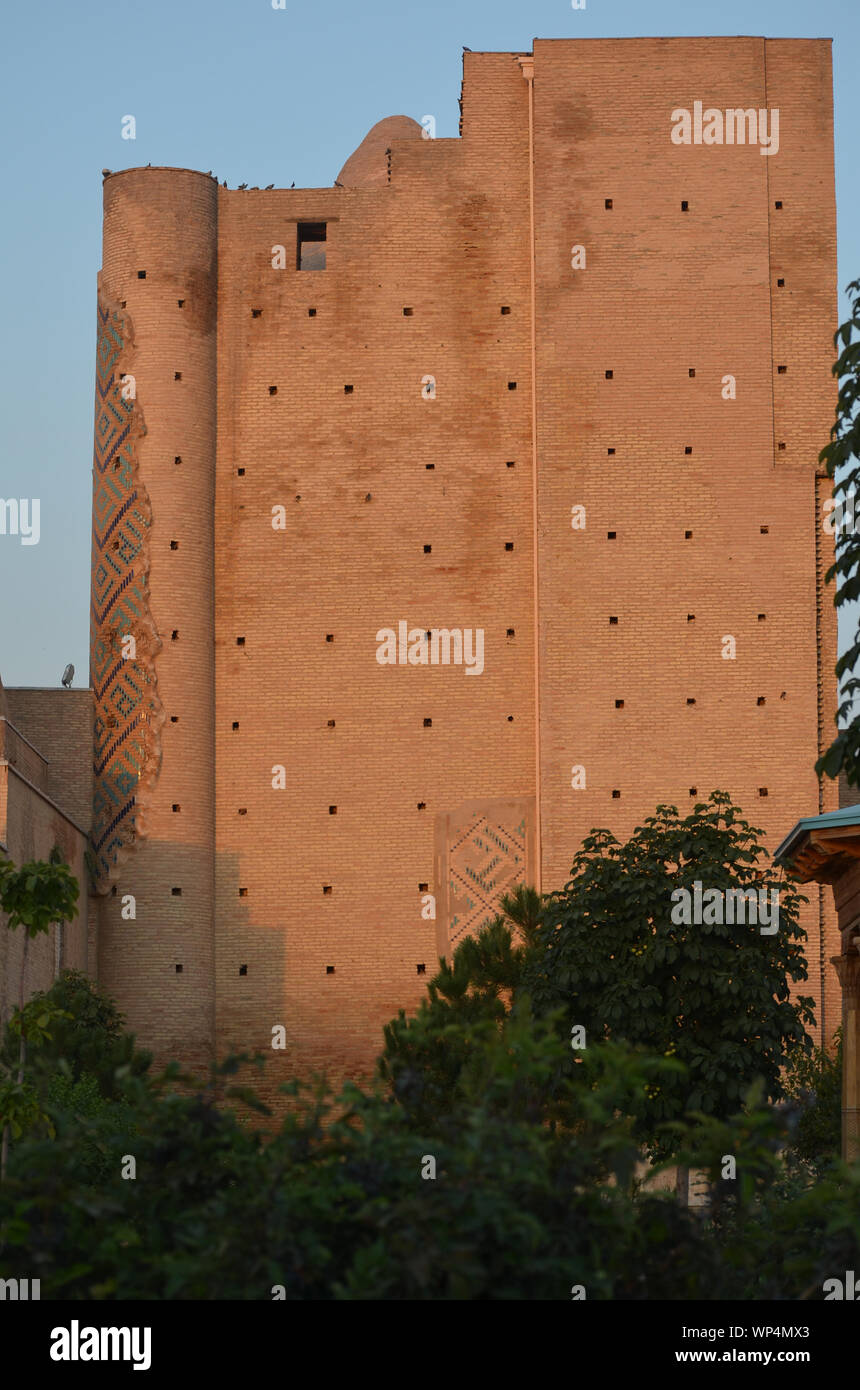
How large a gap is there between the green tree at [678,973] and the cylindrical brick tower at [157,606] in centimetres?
991

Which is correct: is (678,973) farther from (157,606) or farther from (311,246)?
A: (311,246)

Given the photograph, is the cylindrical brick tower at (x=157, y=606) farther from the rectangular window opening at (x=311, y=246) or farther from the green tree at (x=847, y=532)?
the green tree at (x=847, y=532)

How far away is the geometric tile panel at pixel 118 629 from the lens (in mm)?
25359

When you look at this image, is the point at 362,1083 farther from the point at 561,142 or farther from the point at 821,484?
the point at 561,142

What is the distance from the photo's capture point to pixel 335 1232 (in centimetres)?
527

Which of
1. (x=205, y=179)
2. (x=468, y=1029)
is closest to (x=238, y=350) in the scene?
(x=205, y=179)

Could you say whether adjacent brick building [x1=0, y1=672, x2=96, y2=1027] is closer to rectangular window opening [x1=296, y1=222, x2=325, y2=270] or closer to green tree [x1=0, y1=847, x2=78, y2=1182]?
rectangular window opening [x1=296, y1=222, x2=325, y2=270]

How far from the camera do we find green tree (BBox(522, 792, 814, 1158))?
14875 millimetres

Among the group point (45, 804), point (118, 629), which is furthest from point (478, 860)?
point (45, 804)

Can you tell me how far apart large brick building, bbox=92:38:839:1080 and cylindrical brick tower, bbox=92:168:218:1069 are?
0.15 feet

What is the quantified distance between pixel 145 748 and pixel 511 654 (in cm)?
494

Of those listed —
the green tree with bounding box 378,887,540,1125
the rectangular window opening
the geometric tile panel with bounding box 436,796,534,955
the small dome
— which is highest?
the small dome

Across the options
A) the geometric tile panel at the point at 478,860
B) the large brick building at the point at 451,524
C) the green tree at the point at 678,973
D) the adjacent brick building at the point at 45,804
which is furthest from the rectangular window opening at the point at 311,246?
the green tree at the point at 678,973

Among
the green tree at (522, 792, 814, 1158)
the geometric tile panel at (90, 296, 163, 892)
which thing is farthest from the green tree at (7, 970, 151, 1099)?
the green tree at (522, 792, 814, 1158)
